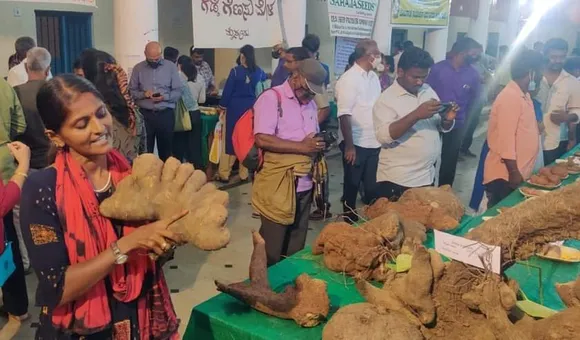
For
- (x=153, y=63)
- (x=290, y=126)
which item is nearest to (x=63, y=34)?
(x=153, y=63)

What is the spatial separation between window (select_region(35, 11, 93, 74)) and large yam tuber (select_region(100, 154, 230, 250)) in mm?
5465

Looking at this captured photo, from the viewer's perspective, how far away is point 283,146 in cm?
287

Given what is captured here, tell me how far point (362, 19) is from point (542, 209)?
7.12 meters

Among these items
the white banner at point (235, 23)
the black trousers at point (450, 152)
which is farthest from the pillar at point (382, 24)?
the black trousers at point (450, 152)

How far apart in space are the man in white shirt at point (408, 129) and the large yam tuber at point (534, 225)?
1441mm

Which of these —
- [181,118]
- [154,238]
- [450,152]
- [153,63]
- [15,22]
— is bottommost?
[450,152]

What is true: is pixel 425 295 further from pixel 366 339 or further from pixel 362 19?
pixel 362 19

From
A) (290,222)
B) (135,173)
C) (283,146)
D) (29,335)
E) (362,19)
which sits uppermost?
(362,19)

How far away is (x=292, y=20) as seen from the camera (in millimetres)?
7102

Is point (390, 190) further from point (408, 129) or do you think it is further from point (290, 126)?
point (290, 126)

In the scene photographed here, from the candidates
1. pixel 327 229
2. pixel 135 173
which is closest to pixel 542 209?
pixel 327 229

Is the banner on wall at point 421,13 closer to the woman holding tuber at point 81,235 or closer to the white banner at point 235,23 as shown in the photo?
the white banner at point 235,23

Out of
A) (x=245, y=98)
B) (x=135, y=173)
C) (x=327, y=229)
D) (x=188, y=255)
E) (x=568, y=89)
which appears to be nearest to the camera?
(x=135, y=173)

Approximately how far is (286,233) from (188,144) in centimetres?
330
